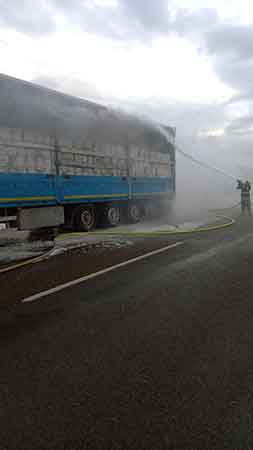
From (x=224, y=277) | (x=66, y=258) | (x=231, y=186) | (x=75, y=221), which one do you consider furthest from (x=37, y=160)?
(x=231, y=186)

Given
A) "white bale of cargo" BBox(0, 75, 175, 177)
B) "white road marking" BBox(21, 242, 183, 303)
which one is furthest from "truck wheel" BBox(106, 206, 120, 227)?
"white road marking" BBox(21, 242, 183, 303)

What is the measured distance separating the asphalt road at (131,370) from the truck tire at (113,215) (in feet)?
23.1

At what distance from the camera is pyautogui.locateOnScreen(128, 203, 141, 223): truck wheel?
12594mm

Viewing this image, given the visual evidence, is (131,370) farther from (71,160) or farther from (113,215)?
(113,215)

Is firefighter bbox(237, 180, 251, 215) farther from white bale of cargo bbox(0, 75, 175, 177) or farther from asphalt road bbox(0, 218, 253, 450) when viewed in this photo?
asphalt road bbox(0, 218, 253, 450)

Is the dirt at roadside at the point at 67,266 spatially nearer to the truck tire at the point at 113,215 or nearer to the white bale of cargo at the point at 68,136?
the white bale of cargo at the point at 68,136

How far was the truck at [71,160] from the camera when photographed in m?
8.17

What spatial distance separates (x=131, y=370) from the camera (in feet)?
8.45

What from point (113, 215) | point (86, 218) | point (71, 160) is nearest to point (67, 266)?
point (71, 160)

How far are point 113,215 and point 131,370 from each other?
934cm

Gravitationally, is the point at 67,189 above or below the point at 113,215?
above

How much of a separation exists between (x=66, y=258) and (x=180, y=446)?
499cm

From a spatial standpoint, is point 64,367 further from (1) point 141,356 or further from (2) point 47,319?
(2) point 47,319

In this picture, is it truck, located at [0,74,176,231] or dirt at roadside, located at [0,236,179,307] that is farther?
truck, located at [0,74,176,231]
